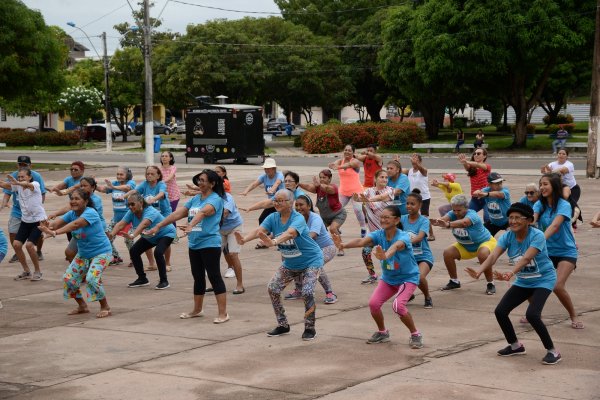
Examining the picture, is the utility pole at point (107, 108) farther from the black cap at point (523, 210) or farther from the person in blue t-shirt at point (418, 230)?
the black cap at point (523, 210)

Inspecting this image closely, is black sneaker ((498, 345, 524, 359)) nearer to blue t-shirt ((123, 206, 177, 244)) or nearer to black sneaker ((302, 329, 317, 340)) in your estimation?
black sneaker ((302, 329, 317, 340))

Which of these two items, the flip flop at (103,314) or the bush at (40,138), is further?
the bush at (40,138)

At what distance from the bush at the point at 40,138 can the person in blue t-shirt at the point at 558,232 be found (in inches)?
2335

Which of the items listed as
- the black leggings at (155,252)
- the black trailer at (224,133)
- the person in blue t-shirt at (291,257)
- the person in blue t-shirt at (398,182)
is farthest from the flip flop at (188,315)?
the black trailer at (224,133)

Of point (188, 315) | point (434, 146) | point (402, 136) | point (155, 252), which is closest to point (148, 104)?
point (402, 136)

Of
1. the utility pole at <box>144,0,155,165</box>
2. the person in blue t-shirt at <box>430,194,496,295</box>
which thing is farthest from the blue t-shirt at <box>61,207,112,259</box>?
the utility pole at <box>144,0,155,165</box>

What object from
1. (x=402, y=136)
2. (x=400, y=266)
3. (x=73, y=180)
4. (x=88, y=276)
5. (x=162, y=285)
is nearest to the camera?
(x=400, y=266)

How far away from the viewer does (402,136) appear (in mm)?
48938

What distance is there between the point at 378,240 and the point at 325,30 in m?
67.8

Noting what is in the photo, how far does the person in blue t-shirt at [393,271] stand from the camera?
915 centimetres

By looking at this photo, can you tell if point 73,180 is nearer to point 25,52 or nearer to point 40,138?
point 25,52

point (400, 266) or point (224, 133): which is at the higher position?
point (224, 133)

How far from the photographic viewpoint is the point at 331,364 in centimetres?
864

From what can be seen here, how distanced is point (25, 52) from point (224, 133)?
9.03 metres
